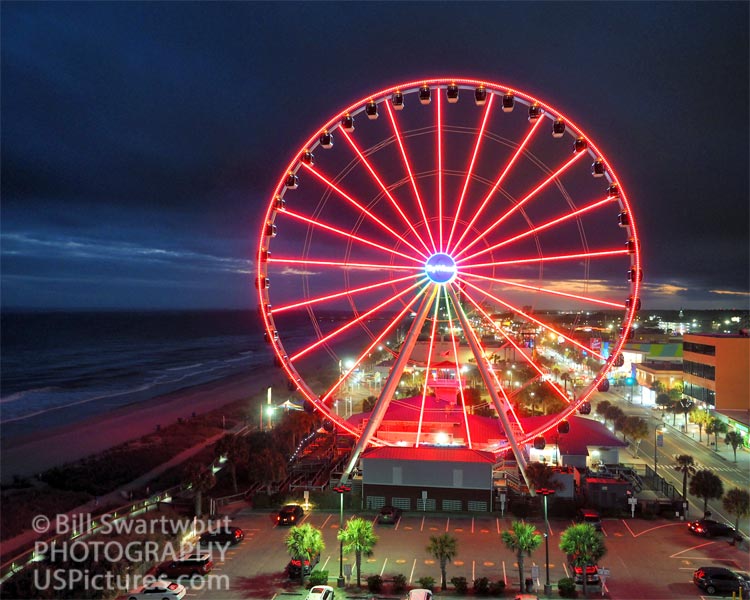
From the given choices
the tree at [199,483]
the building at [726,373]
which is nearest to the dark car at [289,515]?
the tree at [199,483]

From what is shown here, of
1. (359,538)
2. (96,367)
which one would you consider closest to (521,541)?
(359,538)

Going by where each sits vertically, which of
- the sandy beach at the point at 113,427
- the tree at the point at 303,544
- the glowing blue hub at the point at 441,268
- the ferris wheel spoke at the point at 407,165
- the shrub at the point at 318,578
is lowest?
the sandy beach at the point at 113,427

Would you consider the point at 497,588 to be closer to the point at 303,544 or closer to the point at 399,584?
the point at 399,584

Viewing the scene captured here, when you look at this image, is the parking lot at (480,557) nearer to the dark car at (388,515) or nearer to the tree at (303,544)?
the dark car at (388,515)

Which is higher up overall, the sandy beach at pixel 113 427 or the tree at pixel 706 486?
the tree at pixel 706 486

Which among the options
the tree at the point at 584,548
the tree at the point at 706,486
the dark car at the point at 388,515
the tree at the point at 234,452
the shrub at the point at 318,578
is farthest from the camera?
the tree at the point at 234,452

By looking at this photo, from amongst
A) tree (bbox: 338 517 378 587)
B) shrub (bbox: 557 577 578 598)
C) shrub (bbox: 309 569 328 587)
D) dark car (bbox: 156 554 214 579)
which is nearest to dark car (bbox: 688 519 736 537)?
shrub (bbox: 557 577 578 598)

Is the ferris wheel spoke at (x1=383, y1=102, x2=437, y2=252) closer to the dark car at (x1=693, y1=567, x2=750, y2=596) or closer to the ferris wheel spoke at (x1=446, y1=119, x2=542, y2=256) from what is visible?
the ferris wheel spoke at (x1=446, y1=119, x2=542, y2=256)
